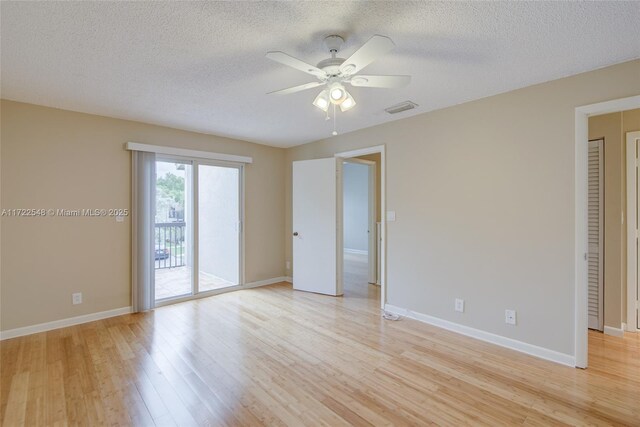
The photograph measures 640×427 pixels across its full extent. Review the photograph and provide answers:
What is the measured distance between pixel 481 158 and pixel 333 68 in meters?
1.92

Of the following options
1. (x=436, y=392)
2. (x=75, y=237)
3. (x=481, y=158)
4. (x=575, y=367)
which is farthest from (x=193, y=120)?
(x=575, y=367)

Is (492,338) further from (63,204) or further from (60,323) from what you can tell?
(63,204)

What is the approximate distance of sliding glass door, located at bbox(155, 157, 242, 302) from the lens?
4230 millimetres

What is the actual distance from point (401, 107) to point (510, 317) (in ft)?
7.88

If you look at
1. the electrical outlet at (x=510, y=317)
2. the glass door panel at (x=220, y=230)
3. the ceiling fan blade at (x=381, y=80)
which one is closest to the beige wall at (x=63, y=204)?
the glass door panel at (x=220, y=230)

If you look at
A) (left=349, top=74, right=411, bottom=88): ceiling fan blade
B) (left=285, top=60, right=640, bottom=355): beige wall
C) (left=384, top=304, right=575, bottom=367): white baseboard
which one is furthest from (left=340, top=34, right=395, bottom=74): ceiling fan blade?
(left=384, top=304, right=575, bottom=367): white baseboard

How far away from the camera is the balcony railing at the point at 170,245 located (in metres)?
4.28

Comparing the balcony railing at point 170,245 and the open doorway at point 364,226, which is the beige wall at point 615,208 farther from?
the balcony railing at point 170,245

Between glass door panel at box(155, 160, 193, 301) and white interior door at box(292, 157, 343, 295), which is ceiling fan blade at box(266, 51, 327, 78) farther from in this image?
glass door panel at box(155, 160, 193, 301)

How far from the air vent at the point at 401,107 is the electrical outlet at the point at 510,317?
2293 millimetres

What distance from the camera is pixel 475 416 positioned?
6.12 feet

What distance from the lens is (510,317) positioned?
280 centimetres

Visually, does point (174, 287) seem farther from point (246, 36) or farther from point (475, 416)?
point (475, 416)

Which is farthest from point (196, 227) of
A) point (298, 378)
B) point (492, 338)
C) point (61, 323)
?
point (492, 338)
